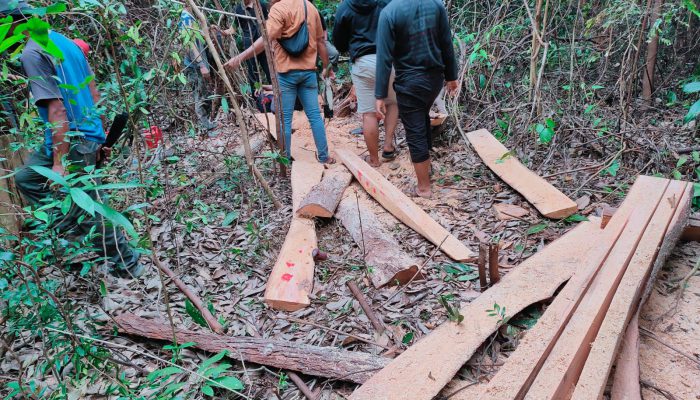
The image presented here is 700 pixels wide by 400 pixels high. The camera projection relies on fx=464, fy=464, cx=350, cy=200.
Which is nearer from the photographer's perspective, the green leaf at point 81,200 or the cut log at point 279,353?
the green leaf at point 81,200

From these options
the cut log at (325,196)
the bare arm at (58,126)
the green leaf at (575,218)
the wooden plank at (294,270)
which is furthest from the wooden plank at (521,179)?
the bare arm at (58,126)

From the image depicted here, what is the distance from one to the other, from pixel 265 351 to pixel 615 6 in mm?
5389

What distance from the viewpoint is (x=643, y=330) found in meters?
2.37

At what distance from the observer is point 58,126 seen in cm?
286

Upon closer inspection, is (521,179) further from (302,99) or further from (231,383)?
(231,383)

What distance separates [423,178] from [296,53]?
1903mm

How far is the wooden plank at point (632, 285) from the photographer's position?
181 cm

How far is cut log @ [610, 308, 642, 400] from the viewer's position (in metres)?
1.92

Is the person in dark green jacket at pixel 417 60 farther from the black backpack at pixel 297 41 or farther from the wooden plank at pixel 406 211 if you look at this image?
the black backpack at pixel 297 41

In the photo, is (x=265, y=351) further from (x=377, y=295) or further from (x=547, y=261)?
(x=547, y=261)

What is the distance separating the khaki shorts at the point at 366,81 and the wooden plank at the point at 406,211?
0.74 metres

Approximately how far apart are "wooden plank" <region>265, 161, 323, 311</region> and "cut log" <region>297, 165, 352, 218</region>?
0.09 meters

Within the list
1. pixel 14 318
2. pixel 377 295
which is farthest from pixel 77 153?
pixel 377 295

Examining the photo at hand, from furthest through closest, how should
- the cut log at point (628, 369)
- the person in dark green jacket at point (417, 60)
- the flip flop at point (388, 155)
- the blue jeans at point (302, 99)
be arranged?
the flip flop at point (388, 155) < the blue jeans at point (302, 99) < the person in dark green jacket at point (417, 60) < the cut log at point (628, 369)
